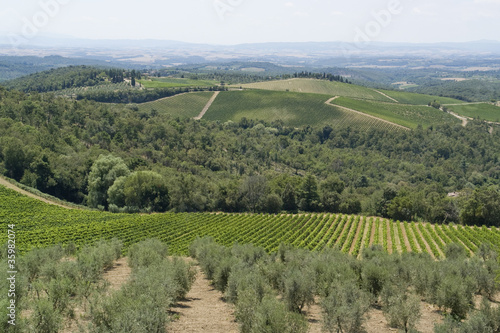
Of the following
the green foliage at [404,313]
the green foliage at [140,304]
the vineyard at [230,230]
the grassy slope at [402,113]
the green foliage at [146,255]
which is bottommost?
the vineyard at [230,230]

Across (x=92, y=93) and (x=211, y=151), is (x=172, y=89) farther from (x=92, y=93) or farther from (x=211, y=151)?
(x=211, y=151)

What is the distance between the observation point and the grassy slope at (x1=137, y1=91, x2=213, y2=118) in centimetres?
17550

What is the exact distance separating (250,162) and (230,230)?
7265cm

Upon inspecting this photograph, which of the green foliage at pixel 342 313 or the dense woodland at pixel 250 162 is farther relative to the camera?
the dense woodland at pixel 250 162

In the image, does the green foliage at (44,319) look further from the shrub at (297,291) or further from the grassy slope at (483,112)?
the grassy slope at (483,112)

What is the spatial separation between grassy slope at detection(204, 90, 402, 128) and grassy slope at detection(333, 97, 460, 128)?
32.5 feet

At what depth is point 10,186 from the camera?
6469cm

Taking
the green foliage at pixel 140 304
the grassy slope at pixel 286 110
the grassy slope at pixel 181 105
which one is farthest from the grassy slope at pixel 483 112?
the green foliage at pixel 140 304

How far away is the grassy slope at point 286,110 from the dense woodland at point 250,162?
961cm

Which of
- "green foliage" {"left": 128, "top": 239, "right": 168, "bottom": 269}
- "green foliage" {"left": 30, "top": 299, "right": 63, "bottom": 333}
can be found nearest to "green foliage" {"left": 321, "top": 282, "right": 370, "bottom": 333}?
"green foliage" {"left": 30, "top": 299, "right": 63, "bottom": 333}

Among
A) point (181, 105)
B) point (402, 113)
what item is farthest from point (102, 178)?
point (402, 113)

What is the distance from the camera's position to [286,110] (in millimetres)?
185125

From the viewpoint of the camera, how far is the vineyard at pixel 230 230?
1879 inches

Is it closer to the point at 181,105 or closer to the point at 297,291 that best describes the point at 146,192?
the point at 297,291
